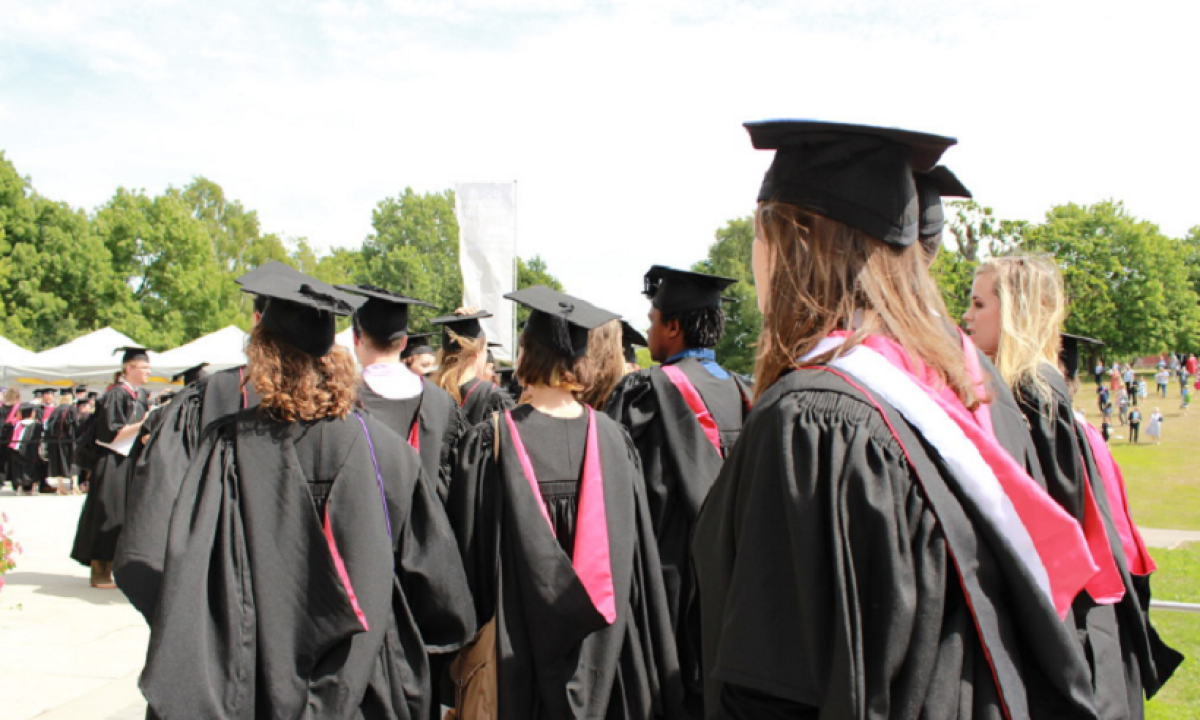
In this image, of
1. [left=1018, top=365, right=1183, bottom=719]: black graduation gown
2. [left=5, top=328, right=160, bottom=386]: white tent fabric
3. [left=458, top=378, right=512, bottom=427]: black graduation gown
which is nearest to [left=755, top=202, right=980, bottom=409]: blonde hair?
[left=1018, top=365, right=1183, bottom=719]: black graduation gown

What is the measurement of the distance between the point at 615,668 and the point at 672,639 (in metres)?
0.34

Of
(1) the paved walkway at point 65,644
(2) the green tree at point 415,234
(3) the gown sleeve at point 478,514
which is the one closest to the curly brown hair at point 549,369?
(3) the gown sleeve at point 478,514

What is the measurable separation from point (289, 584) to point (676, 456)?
1.94m

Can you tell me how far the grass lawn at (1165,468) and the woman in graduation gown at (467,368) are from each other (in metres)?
4.38

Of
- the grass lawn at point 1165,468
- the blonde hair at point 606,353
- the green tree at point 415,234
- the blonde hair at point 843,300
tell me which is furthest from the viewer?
the green tree at point 415,234

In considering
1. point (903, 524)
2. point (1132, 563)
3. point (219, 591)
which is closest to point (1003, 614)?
point (903, 524)

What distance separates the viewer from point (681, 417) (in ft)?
13.3

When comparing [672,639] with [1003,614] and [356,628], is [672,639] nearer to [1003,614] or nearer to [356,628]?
[356,628]

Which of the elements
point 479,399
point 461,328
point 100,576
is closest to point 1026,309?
point 479,399

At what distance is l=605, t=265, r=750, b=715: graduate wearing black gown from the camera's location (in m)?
3.92

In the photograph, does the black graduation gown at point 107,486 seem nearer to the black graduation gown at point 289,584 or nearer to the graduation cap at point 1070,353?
the black graduation gown at point 289,584

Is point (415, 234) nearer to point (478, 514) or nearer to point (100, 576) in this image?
point (100, 576)

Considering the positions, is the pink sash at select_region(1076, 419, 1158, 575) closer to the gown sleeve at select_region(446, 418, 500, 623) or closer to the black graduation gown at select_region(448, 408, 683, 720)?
the black graduation gown at select_region(448, 408, 683, 720)

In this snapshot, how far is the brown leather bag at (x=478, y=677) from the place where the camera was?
128 inches
